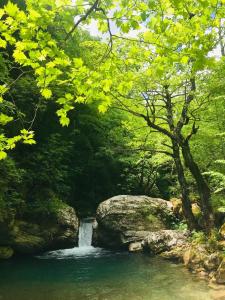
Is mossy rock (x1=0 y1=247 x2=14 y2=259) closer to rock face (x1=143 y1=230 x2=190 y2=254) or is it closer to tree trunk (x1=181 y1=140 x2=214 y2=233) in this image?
rock face (x1=143 y1=230 x2=190 y2=254)

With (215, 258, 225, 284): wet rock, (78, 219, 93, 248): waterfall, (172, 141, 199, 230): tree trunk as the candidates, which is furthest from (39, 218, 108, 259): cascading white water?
(215, 258, 225, 284): wet rock

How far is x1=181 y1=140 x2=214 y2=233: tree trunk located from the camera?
14082mm

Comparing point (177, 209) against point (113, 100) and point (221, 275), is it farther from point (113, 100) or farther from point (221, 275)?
point (221, 275)

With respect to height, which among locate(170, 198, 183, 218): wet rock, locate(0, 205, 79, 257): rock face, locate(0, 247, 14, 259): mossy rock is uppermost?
locate(170, 198, 183, 218): wet rock

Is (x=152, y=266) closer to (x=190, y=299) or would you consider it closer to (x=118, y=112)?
(x=190, y=299)

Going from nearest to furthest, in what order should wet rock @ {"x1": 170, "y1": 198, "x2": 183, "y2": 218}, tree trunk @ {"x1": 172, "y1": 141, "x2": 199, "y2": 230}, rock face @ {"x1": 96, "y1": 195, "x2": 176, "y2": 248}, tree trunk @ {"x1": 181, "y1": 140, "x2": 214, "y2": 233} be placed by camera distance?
tree trunk @ {"x1": 181, "y1": 140, "x2": 214, "y2": 233} < tree trunk @ {"x1": 172, "y1": 141, "x2": 199, "y2": 230} < rock face @ {"x1": 96, "y1": 195, "x2": 176, "y2": 248} < wet rock @ {"x1": 170, "y1": 198, "x2": 183, "y2": 218}

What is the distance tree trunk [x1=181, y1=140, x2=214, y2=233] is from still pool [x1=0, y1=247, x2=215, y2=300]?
2.30 m

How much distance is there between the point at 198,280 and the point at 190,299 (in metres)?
1.72

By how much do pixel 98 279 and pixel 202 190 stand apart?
570 cm

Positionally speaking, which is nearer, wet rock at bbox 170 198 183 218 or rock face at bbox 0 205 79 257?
rock face at bbox 0 205 79 257

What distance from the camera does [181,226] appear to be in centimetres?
1856

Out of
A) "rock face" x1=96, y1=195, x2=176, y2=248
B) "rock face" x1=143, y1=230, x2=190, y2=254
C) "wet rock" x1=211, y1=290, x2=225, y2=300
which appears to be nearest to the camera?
"wet rock" x1=211, y1=290, x2=225, y2=300

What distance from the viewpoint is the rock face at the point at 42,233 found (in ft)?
52.1

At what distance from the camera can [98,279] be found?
11.8 meters
